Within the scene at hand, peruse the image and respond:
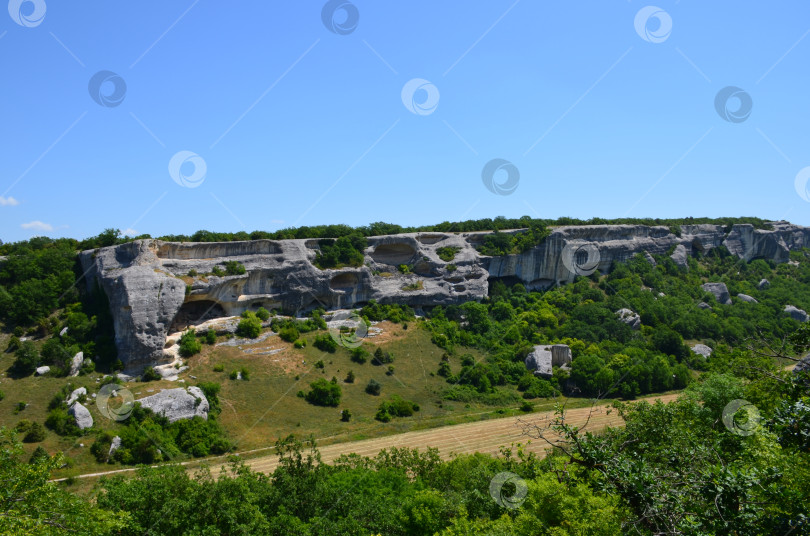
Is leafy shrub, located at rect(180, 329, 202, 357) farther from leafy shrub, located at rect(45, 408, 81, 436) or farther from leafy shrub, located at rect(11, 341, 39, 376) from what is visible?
leafy shrub, located at rect(45, 408, 81, 436)

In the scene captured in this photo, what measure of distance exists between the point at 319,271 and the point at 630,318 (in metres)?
29.4

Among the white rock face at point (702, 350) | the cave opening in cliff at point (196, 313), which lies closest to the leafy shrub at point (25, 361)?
the cave opening in cliff at point (196, 313)

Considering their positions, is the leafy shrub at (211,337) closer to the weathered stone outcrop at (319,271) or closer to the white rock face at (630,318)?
the weathered stone outcrop at (319,271)

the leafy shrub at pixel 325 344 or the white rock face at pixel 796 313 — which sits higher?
the white rock face at pixel 796 313

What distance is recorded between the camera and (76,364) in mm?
31062

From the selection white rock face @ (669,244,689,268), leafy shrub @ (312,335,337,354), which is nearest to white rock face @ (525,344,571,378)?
leafy shrub @ (312,335,337,354)

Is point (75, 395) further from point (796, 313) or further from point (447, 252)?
point (796, 313)

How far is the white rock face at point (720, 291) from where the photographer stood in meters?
53.3

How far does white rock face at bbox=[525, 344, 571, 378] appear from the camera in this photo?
1629 inches

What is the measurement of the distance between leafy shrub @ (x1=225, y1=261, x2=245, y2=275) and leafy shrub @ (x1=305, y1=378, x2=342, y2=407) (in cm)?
1191

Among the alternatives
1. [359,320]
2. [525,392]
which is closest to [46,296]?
[359,320]

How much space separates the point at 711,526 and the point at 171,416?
27.6 m

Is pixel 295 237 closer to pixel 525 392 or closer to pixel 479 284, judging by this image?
pixel 479 284

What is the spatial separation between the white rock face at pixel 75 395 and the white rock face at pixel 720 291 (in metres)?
57.5
